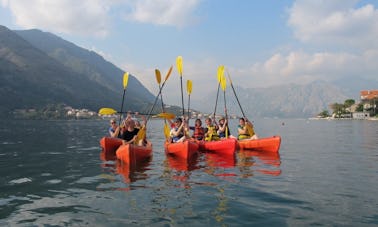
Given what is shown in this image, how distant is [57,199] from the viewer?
31.5 feet

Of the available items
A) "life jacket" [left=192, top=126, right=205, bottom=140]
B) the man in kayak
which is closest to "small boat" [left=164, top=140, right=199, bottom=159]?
"life jacket" [left=192, top=126, right=205, bottom=140]

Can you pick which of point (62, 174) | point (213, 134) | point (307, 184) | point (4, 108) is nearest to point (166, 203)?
point (307, 184)

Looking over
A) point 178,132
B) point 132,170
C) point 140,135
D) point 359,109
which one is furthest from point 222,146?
point 359,109

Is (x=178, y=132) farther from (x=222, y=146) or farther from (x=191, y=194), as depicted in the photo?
(x=191, y=194)

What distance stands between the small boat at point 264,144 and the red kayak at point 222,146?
253 centimetres

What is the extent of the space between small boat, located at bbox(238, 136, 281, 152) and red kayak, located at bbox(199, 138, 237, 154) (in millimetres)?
2534

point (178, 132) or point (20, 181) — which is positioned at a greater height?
point (178, 132)

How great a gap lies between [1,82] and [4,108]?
33508 mm

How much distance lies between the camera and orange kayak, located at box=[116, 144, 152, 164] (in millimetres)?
15531

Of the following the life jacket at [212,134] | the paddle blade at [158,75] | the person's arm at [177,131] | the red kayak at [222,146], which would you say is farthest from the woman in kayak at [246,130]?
the paddle blade at [158,75]

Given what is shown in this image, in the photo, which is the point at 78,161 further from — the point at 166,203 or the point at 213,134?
the point at 166,203

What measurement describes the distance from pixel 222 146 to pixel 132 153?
5.87 m

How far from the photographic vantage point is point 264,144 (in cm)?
2083

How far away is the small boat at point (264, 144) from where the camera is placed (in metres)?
20.6
